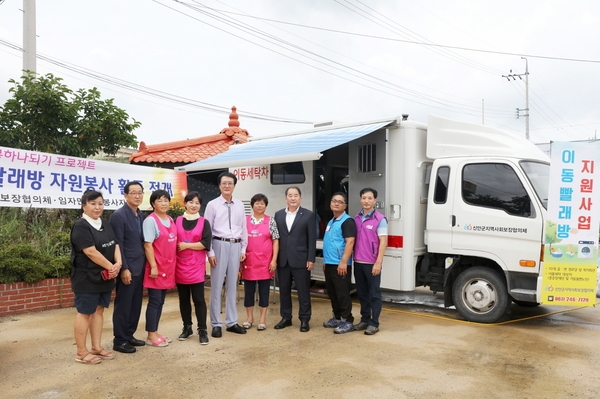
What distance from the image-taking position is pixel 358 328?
5934 mm

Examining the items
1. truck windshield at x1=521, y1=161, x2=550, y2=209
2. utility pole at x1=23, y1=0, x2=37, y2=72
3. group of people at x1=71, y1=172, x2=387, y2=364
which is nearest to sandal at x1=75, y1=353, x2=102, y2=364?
group of people at x1=71, y1=172, x2=387, y2=364

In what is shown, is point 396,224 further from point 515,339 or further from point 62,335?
point 62,335

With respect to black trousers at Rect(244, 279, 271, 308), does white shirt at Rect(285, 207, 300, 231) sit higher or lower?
higher

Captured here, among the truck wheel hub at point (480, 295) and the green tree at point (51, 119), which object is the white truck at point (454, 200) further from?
the green tree at point (51, 119)

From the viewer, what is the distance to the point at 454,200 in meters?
6.41

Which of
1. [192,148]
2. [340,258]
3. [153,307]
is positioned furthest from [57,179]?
[192,148]

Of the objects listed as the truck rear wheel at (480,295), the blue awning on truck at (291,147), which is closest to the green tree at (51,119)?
the blue awning on truck at (291,147)

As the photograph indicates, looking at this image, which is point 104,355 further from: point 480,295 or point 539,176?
point 539,176

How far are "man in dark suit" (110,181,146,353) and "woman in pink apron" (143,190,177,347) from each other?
0.29ft

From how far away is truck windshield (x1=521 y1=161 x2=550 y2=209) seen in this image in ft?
19.5

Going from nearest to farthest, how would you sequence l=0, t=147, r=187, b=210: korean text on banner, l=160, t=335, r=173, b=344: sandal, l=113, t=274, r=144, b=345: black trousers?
l=113, t=274, r=144, b=345: black trousers < l=160, t=335, r=173, b=344: sandal < l=0, t=147, r=187, b=210: korean text on banner

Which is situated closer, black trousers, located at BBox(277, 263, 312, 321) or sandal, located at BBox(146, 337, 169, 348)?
sandal, located at BBox(146, 337, 169, 348)

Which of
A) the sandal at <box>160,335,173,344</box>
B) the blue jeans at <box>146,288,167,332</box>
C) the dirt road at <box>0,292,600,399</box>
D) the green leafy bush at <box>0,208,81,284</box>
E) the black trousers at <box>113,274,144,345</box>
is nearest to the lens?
the dirt road at <box>0,292,600,399</box>

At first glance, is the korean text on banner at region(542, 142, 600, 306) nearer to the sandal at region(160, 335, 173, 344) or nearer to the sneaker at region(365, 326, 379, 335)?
the sneaker at region(365, 326, 379, 335)
